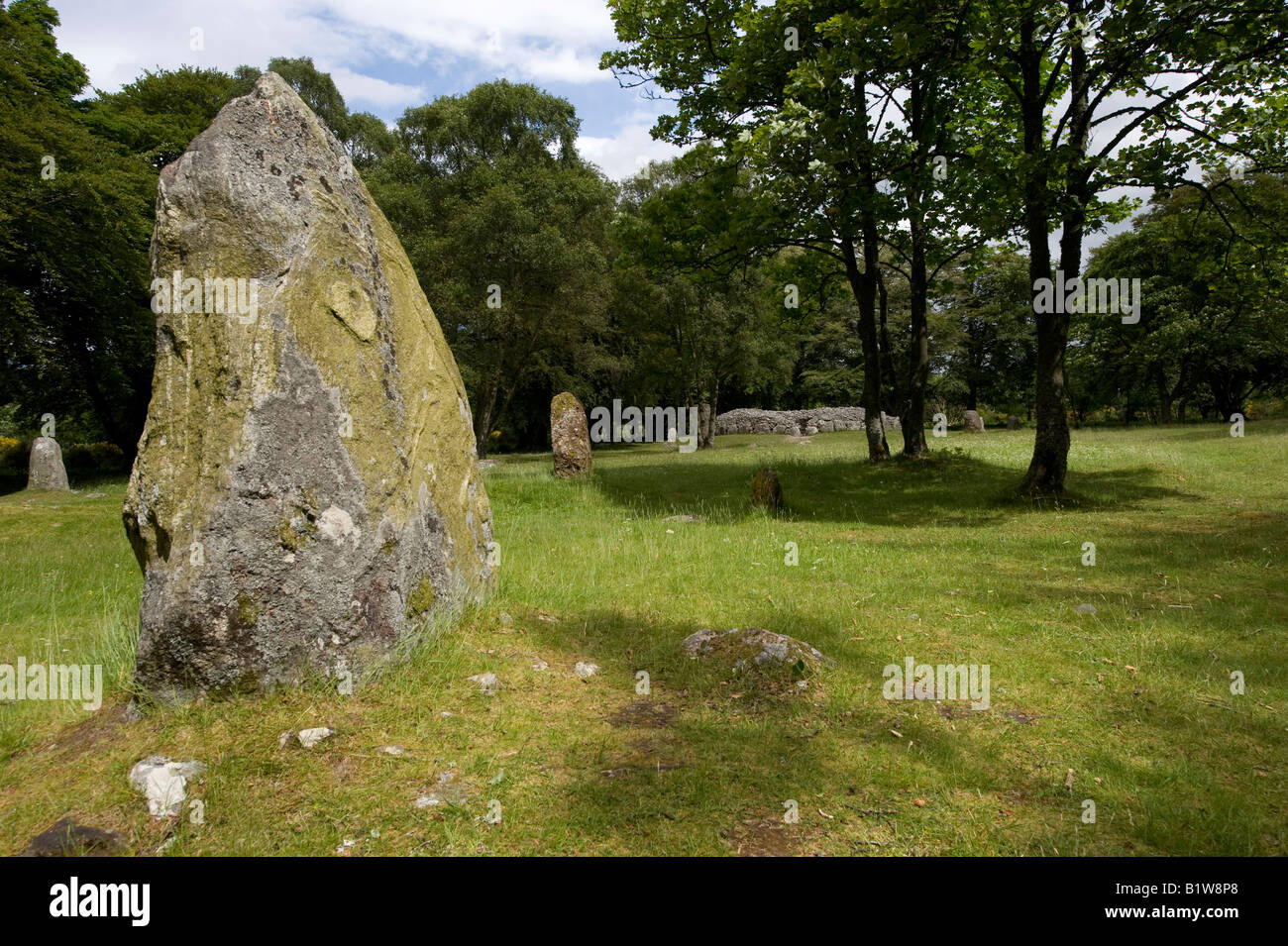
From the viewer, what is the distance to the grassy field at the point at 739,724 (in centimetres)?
386

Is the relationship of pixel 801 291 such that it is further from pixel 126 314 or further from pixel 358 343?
pixel 126 314

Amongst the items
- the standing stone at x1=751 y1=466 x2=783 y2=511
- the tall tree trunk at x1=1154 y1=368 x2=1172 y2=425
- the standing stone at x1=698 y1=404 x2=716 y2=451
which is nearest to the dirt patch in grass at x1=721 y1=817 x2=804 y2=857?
the standing stone at x1=751 y1=466 x2=783 y2=511

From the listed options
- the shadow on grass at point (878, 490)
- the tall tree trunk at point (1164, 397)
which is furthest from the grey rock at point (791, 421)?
the shadow on grass at point (878, 490)

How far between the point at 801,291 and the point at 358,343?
19.2 meters

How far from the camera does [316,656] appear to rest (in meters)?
5.14

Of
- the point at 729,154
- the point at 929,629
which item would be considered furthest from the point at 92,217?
the point at 929,629

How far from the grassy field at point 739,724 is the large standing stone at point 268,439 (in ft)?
1.34

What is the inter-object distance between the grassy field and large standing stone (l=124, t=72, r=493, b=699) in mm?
409

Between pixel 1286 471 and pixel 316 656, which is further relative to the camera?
pixel 1286 471

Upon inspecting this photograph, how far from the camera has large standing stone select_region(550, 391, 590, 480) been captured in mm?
20062

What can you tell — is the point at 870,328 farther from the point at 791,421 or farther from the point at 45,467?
the point at 791,421

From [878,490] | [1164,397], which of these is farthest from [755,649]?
[1164,397]

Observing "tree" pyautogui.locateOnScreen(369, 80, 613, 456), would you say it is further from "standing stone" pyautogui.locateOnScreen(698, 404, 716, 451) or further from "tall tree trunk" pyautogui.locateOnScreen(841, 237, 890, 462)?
"tall tree trunk" pyautogui.locateOnScreen(841, 237, 890, 462)

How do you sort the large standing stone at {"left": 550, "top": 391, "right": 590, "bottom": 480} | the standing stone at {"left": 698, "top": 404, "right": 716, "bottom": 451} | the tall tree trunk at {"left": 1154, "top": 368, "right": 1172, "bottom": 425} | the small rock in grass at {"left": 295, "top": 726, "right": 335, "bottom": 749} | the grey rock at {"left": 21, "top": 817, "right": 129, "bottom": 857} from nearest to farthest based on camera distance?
the grey rock at {"left": 21, "top": 817, "right": 129, "bottom": 857} → the small rock in grass at {"left": 295, "top": 726, "right": 335, "bottom": 749} → the large standing stone at {"left": 550, "top": 391, "right": 590, "bottom": 480} → the tall tree trunk at {"left": 1154, "top": 368, "right": 1172, "bottom": 425} → the standing stone at {"left": 698, "top": 404, "right": 716, "bottom": 451}
